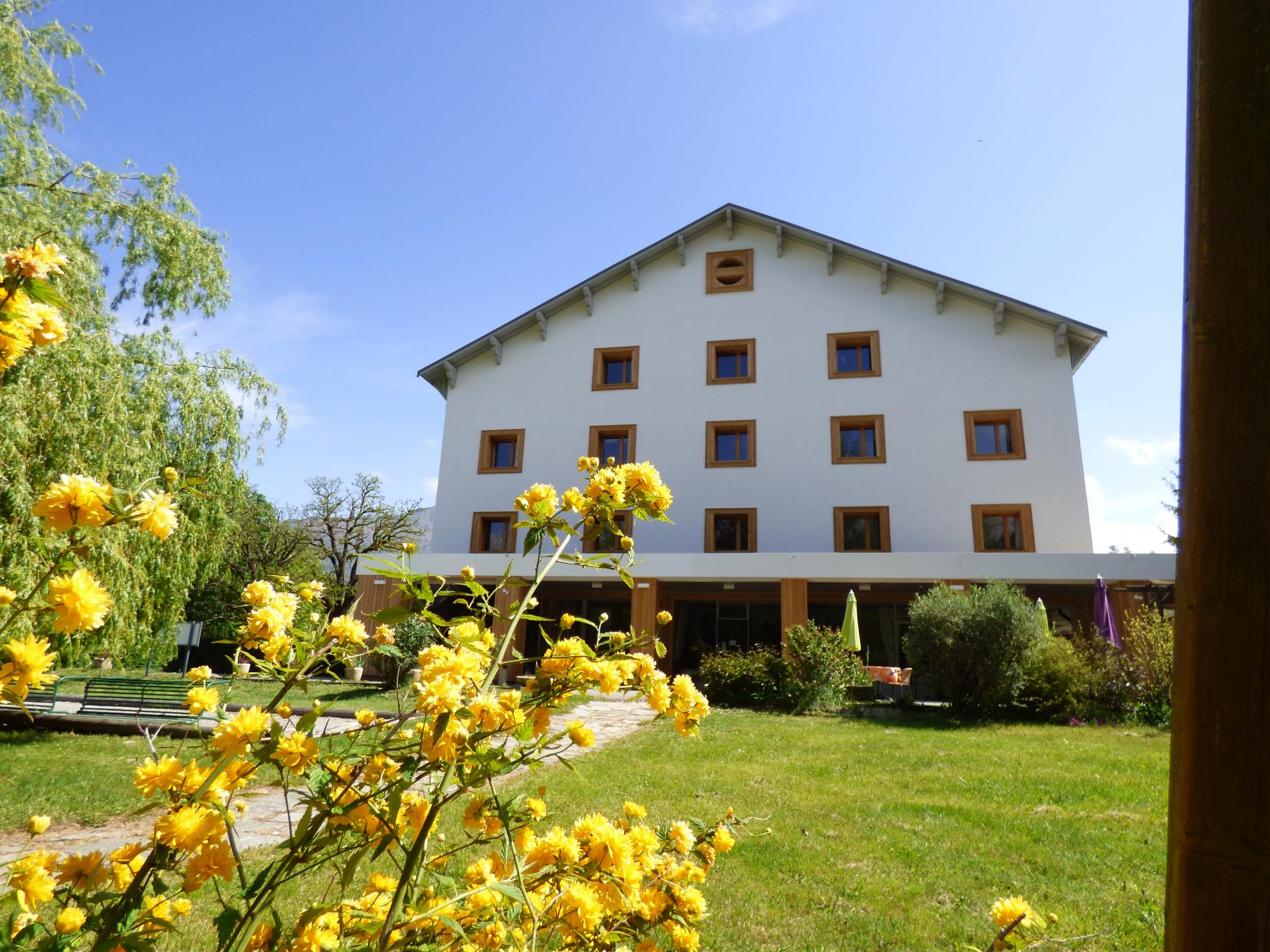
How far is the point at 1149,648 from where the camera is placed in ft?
38.4

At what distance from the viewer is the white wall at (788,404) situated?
731 inches

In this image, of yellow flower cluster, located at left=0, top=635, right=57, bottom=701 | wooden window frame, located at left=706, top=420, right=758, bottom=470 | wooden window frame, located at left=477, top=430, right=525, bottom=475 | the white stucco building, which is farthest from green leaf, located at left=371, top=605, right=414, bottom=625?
wooden window frame, located at left=477, top=430, right=525, bottom=475

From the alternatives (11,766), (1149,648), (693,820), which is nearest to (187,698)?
(693,820)

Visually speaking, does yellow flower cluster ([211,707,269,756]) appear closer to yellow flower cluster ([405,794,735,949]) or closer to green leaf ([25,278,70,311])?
yellow flower cluster ([405,794,735,949])

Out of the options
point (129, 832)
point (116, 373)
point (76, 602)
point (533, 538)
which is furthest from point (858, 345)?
point (76, 602)

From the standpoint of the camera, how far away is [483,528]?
69.9ft

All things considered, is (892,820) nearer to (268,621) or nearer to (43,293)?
(268,621)

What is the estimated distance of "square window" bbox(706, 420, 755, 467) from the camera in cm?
2048

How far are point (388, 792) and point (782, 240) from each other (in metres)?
22.5

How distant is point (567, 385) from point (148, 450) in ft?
48.1

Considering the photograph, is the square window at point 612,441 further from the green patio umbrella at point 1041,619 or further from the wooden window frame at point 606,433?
the green patio umbrella at point 1041,619

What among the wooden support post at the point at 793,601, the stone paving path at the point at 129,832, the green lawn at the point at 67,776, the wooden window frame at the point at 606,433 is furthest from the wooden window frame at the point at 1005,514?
the green lawn at the point at 67,776

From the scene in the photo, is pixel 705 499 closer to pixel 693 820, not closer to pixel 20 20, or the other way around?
pixel 20 20

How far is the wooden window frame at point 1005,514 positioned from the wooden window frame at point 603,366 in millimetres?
10232
